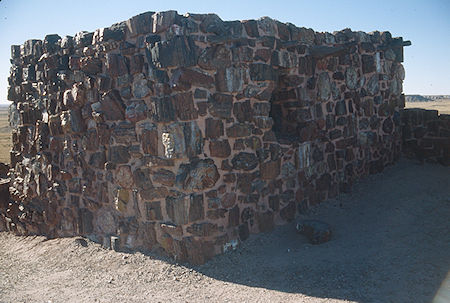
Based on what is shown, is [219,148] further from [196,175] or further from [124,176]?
[124,176]

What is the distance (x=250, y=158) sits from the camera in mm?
5410

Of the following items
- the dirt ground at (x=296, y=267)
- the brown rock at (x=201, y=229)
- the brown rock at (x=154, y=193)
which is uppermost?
the brown rock at (x=154, y=193)

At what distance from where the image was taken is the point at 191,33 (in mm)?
4980

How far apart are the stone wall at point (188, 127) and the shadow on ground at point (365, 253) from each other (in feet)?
1.12

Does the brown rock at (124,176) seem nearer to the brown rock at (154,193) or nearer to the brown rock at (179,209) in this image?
the brown rock at (154,193)

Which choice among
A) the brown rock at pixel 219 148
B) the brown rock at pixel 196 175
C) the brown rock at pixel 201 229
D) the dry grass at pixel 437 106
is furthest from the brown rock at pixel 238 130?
the dry grass at pixel 437 106

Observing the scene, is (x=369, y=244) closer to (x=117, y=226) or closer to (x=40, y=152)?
(x=117, y=226)

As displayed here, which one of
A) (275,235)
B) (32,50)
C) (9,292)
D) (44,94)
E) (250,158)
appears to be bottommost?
(9,292)

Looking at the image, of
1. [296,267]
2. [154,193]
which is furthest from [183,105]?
[296,267]

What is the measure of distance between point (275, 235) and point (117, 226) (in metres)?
2.25

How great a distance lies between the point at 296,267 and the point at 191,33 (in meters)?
3.13

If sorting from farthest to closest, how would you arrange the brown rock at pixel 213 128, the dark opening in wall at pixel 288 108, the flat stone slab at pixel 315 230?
the dark opening in wall at pixel 288 108 → the flat stone slab at pixel 315 230 → the brown rock at pixel 213 128

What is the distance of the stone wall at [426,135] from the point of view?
7750mm

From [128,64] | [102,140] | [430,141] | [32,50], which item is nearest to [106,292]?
[102,140]
